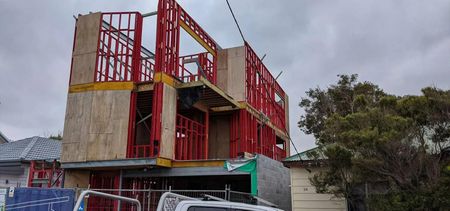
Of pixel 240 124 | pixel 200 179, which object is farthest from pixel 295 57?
pixel 200 179

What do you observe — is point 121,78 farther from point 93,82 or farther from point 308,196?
point 308,196

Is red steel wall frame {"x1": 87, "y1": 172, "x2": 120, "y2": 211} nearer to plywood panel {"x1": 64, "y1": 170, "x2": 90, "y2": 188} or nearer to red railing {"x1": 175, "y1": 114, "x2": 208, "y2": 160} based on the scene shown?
plywood panel {"x1": 64, "y1": 170, "x2": 90, "y2": 188}

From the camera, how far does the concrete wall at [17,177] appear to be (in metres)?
20.9

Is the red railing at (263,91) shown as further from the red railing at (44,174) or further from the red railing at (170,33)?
the red railing at (44,174)

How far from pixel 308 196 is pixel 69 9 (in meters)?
13.2

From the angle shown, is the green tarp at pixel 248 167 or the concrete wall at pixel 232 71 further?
the concrete wall at pixel 232 71

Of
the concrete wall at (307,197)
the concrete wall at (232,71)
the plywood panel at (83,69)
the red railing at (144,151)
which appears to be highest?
the concrete wall at (232,71)

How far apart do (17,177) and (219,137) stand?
11553mm

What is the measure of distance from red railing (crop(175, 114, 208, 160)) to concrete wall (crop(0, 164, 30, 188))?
9563 mm

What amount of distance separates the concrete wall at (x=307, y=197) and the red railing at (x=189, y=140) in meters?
5.59

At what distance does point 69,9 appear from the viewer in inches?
688

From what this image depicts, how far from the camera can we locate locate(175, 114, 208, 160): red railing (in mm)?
17188

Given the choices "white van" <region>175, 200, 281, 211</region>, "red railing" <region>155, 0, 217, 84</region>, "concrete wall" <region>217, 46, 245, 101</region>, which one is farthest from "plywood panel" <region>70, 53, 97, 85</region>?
"white van" <region>175, 200, 281, 211</region>

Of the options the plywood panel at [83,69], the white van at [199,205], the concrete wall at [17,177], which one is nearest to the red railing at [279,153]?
the plywood panel at [83,69]
